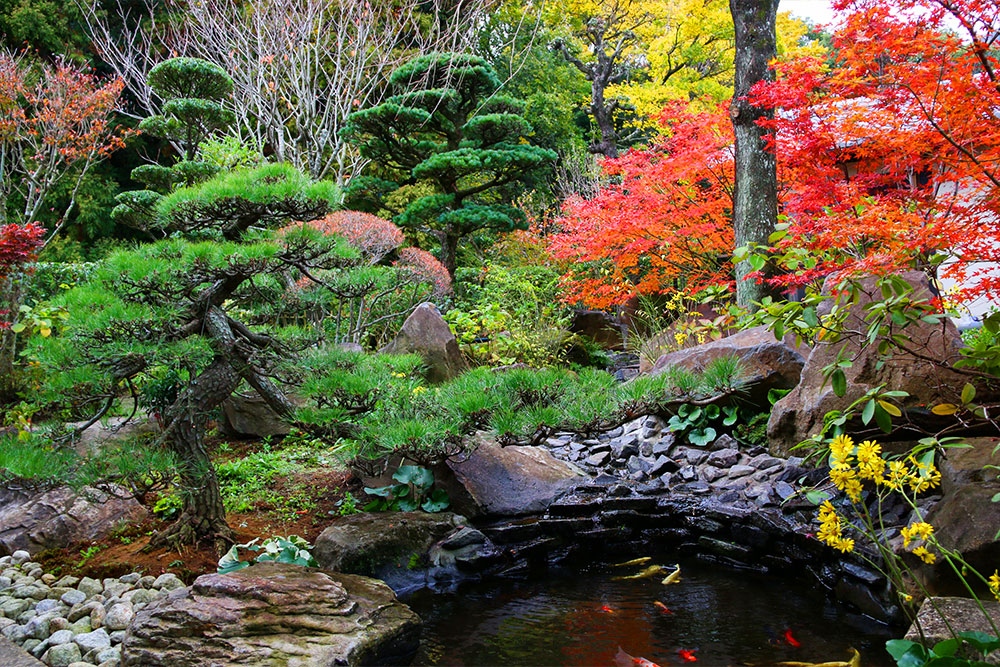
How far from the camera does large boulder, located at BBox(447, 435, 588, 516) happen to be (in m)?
3.57

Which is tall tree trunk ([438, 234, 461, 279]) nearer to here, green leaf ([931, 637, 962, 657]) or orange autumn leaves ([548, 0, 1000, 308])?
orange autumn leaves ([548, 0, 1000, 308])

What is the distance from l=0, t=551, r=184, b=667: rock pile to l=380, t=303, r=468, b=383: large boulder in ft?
10.5

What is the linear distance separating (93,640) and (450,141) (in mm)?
7472

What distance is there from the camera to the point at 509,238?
10.5m

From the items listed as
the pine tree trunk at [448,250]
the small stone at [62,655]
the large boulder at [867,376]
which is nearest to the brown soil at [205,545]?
the small stone at [62,655]

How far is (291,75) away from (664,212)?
5641 mm

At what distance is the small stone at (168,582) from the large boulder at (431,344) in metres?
3.13

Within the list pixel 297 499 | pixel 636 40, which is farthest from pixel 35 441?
pixel 636 40

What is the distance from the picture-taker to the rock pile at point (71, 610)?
91.1 inches

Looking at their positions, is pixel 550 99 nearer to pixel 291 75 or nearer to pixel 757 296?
pixel 291 75

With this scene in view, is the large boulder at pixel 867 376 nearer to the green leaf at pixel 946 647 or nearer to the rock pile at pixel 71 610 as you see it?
the green leaf at pixel 946 647

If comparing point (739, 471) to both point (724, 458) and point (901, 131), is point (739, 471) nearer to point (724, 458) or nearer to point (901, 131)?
point (724, 458)

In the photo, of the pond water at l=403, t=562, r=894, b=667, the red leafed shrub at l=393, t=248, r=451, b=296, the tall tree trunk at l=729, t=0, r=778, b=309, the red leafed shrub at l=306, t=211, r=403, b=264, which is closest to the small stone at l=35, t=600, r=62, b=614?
the pond water at l=403, t=562, r=894, b=667

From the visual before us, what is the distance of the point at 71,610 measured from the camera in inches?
102
